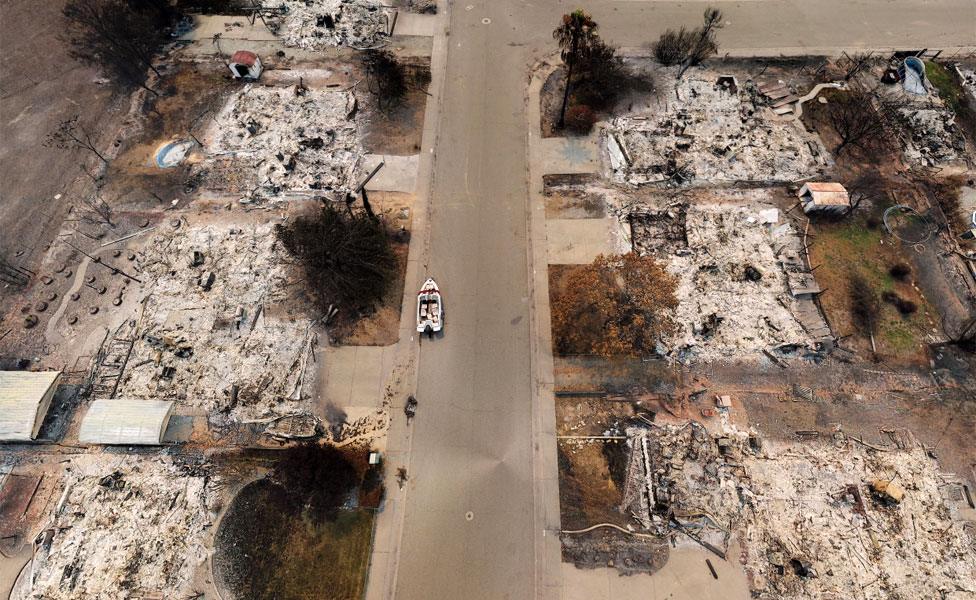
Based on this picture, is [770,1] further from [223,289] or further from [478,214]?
[223,289]

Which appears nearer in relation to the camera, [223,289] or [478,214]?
[223,289]

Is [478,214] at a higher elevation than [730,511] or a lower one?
higher

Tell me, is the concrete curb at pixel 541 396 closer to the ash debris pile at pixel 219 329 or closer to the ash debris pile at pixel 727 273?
the ash debris pile at pixel 727 273

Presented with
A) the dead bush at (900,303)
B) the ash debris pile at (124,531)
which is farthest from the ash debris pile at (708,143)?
the ash debris pile at (124,531)

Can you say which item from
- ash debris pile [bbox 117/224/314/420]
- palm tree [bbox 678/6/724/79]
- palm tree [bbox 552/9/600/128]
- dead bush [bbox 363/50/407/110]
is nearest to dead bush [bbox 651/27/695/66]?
palm tree [bbox 678/6/724/79]

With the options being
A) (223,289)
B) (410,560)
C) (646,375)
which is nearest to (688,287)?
(646,375)

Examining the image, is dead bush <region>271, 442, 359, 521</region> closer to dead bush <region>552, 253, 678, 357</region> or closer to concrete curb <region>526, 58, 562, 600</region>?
concrete curb <region>526, 58, 562, 600</region>
